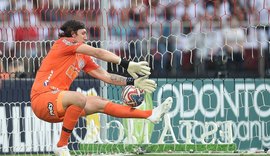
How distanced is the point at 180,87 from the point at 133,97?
2.45m

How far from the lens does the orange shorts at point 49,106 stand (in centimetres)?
1137

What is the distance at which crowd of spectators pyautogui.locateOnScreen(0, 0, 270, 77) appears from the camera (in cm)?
1362

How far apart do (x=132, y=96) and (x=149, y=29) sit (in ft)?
7.97

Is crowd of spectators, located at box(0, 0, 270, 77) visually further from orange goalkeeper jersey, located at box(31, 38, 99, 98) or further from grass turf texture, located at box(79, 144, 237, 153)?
orange goalkeeper jersey, located at box(31, 38, 99, 98)

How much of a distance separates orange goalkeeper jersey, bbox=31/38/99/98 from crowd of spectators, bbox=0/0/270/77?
1.73 metres

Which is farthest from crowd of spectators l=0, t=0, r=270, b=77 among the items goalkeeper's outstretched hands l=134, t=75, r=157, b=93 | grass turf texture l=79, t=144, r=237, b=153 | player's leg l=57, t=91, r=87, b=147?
player's leg l=57, t=91, r=87, b=147

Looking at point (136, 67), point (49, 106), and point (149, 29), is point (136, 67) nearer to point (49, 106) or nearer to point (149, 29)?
point (49, 106)

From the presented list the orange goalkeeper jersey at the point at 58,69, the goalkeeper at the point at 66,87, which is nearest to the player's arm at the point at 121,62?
the goalkeeper at the point at 66,87

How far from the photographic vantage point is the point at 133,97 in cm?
1177

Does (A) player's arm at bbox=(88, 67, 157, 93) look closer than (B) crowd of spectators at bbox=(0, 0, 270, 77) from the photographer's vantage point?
Yes

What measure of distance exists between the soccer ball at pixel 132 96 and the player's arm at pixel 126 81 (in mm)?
83

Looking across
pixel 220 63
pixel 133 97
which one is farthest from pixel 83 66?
pixel 220 63

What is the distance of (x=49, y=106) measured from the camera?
11367mm

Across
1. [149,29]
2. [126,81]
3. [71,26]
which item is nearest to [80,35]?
[71,26]
